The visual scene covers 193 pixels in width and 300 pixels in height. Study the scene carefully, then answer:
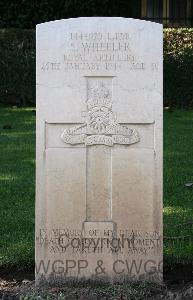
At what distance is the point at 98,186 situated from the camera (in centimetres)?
498

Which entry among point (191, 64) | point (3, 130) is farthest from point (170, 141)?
point (191, 64)

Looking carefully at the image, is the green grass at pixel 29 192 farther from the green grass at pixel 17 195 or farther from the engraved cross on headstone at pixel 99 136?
the engraved cross on headstone at pixel 99 136

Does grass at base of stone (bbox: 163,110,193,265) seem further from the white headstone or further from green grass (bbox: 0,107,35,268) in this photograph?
green grass (bbox: 0,107,35,268)

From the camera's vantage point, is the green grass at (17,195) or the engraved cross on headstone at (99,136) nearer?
the engraved cross on headstone at (99,136)

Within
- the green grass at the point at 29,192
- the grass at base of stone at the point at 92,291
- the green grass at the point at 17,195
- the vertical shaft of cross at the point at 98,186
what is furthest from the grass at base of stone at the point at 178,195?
the green grass at the point at 17,195

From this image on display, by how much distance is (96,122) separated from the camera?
489 centimetres

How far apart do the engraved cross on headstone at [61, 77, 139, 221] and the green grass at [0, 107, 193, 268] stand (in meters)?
0.83

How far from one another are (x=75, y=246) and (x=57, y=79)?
1.10 metres

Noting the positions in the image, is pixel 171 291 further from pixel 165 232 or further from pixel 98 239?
pixel 165 232

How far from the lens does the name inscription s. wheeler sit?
488cm

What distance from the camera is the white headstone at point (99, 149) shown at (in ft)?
16.0

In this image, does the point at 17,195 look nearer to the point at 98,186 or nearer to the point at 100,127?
the point at 98,186

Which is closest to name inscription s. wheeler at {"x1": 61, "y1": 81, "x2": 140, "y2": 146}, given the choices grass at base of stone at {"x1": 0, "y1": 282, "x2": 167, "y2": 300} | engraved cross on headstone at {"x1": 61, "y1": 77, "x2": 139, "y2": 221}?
engraved cross on headstone at {"x1": 61, "y1": 77, "x2": 139, "y2": 221}

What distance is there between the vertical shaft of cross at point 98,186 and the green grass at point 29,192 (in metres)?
0.75
